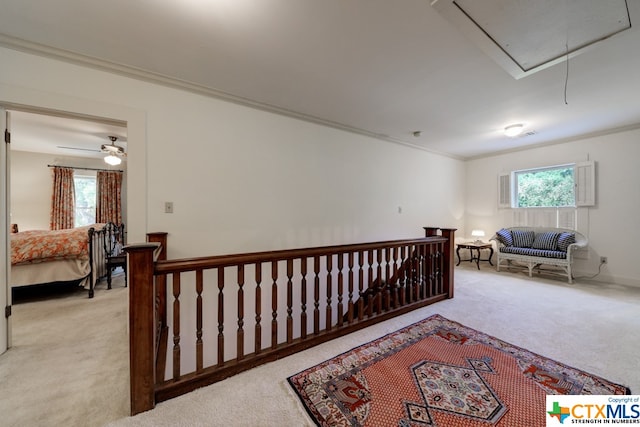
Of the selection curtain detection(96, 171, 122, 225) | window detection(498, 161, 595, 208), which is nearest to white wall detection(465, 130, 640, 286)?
window detection(498, 161, 595, 208)

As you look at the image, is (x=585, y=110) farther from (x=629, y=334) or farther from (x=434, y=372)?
(x=434, y=372)

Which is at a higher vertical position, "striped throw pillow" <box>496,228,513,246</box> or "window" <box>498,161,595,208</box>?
"window" <box>498,161,595,208</box>

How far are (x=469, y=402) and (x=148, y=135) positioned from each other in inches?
128

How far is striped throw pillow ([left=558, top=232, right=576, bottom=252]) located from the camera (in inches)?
152

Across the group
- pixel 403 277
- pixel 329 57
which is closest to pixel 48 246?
pixel 329 57

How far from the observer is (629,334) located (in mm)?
2102

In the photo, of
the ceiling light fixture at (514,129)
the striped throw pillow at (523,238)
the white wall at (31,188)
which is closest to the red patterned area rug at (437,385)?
the ceiling light fixture at (514,129)

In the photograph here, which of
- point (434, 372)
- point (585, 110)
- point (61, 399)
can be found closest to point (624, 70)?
point (585, 110)

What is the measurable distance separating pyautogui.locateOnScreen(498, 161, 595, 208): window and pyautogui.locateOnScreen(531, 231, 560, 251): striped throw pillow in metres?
0.62

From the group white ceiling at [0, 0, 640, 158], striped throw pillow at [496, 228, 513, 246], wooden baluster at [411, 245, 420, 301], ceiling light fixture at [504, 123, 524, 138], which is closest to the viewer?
white ceiling at [0, 0, 640, 158]

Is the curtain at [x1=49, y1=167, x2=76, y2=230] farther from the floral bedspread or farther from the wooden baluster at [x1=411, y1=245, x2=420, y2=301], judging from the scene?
the wooden baluster at [x1=411, y1=245, x2=420, y2=301]

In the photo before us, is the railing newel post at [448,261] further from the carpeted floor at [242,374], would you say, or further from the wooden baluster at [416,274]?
the wooden baluster at [416,274]

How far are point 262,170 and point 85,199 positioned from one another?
5520mm

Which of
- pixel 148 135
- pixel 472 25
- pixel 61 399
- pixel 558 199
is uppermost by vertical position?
pixel 472 25
